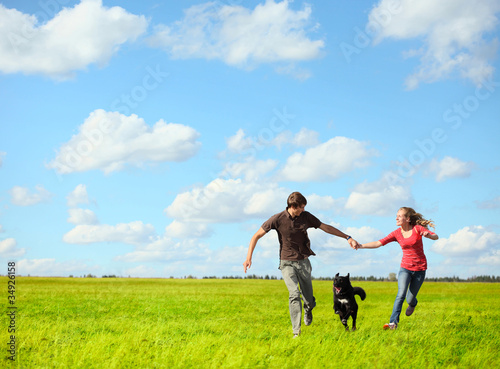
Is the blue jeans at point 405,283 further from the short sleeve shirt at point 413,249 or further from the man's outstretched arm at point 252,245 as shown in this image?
the man's outstretched arm at point 252,245

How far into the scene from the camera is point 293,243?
10461 mm

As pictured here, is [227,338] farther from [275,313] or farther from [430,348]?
[275,313]

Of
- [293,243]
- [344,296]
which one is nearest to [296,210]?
[293,243]

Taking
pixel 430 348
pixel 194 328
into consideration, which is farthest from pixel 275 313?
pixel 430 348

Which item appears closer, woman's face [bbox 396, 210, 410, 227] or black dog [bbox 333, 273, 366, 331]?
black dog [bbox 333, 273, 366, 331]

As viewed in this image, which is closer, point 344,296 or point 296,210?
point 296,210

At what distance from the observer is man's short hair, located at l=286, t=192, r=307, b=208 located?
33.6 feet

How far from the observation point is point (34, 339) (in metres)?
9.96

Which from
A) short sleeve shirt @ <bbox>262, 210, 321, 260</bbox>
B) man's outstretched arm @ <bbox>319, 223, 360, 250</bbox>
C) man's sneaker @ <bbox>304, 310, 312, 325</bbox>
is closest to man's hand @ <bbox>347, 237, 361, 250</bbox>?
man's outstretched arm @ <bbox>319, 223, 360, 250</bbox>

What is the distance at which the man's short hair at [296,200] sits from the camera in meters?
10.2

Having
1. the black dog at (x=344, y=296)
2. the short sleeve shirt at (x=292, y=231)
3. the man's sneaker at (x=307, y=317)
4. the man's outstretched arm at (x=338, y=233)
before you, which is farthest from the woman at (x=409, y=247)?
the man's sneaker at (x=307, y=317)

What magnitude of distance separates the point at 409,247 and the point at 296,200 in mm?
3076

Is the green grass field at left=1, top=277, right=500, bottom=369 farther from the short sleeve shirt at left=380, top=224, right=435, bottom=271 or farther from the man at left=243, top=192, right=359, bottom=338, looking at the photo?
the short sleeve shirt at left=380, top=224, right=435, bottom=271

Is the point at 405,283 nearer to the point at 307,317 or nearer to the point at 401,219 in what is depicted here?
the point at 401,219
